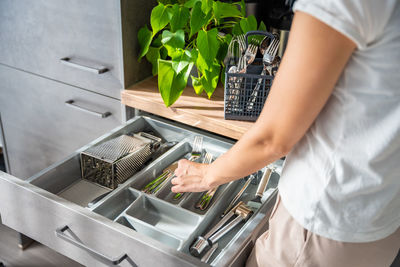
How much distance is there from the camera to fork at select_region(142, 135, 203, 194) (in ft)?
3.68

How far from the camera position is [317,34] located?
0.54m

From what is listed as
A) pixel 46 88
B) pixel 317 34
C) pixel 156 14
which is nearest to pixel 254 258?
pixel 317 34

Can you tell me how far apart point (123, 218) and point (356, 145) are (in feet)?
1.98

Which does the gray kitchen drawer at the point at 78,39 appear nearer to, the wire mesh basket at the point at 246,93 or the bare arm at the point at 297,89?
the wire mesh basket at the point at 246,93

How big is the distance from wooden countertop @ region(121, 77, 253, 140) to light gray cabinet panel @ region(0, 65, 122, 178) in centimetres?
10

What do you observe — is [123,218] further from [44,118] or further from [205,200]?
[44,118]

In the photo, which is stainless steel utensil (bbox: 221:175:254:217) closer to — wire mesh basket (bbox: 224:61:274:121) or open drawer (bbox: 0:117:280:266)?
open drawer (bbox: 0:117:280:266)

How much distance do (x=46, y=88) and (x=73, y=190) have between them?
57 centimetres

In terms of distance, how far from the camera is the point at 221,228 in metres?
1.01

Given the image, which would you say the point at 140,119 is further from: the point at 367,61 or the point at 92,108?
the point at 367,61

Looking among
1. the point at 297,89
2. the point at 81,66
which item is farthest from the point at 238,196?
the point at 81,66

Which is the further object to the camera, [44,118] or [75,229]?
[44,118]

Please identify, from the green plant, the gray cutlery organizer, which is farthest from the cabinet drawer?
the gray cutlery organizer

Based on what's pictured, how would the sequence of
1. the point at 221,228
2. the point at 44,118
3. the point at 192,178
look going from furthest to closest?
the point at 44,118 → the point at 221,228 → the point at 192,178
